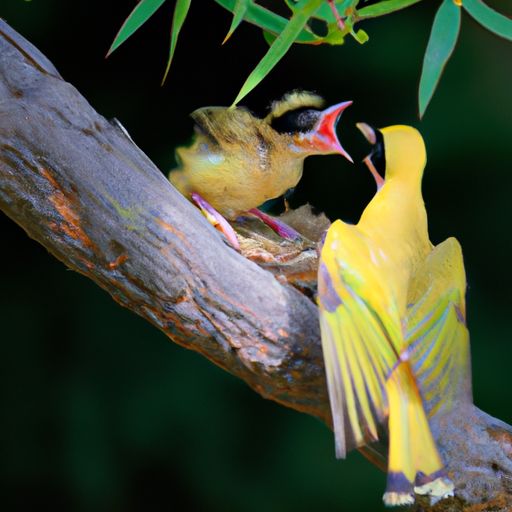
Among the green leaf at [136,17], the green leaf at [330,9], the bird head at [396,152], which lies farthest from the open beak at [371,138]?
the green leaf at [136,17]

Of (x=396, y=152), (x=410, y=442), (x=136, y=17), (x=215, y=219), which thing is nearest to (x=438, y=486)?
(x=410, y=442)

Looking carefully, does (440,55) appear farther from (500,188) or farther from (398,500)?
(500,188)

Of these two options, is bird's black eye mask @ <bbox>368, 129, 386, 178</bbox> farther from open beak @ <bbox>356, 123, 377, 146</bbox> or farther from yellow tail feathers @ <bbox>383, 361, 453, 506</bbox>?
yellow tail feathers @ <bbox>383, 361, 453, 506</bbox>

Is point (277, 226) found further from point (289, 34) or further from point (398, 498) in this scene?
point (398, 498)

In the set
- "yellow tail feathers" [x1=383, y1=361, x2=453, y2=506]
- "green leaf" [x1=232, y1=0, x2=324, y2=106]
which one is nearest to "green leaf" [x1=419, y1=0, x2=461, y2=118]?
"green leaf" [x1=232, y1=0, x2=324, y2=106]

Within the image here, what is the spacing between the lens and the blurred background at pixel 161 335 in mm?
1562

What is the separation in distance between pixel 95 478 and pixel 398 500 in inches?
42.3

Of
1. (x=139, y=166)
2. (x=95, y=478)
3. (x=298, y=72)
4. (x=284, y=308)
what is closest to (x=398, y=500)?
(x=284, y=308)

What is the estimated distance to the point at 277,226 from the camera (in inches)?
46.9

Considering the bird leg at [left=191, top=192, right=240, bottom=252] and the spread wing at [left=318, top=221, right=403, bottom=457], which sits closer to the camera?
the spread wing at [left=318, top=221, right=403, bottom=457]

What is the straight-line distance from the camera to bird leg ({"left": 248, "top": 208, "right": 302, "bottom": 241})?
118 centimetres

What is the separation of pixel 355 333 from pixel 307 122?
1.01 feet

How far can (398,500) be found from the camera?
73cm

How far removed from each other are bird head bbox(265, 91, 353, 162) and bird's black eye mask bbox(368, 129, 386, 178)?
0.08 metres
